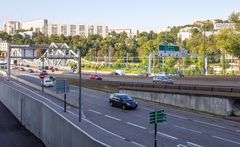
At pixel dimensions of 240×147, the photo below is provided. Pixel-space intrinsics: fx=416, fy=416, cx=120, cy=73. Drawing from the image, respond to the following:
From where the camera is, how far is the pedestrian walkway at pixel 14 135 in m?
30.8

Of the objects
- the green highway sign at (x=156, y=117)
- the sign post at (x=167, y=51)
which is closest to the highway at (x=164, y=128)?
the green highway sign at (x=156, y=117)

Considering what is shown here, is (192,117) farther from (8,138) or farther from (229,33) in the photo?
(229,33)

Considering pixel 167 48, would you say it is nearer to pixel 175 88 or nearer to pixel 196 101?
pixel 175 88

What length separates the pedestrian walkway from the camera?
30812 millimetres

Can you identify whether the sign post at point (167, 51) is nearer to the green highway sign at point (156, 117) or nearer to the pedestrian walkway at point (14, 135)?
the pedestrian walkway at point (14, 135)

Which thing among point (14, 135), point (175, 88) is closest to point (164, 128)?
point (14, 135)

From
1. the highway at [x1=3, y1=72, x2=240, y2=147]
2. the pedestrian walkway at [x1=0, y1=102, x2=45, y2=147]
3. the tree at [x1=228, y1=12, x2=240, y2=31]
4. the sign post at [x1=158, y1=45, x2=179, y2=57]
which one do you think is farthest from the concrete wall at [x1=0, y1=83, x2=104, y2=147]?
the tree at [x1=228, y1=12, x2=240, y2=31]

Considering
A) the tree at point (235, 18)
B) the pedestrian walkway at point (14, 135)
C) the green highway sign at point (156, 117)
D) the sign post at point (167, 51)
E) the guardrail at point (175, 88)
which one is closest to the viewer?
the green highway sign at point (156, 117)

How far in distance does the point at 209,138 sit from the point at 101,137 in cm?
694

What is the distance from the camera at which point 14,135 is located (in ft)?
115

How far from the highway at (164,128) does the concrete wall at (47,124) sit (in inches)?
100

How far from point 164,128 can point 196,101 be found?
9.28 m

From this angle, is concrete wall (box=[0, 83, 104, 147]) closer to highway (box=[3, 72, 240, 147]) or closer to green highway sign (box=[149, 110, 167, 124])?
highway (box=[3, 72, 240, 147])

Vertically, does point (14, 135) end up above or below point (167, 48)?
below
